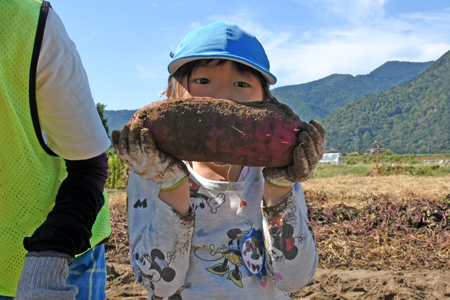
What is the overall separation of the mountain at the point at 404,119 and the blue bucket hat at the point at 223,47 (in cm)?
12563

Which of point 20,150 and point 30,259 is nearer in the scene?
point 30,259

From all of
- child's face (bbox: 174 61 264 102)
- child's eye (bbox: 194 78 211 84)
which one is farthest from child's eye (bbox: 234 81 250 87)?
child's eye (bbox: 194 78 211 84)

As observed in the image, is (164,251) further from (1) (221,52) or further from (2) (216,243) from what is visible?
(1) (221,52)

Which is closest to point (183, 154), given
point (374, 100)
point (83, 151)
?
point (83, 151)

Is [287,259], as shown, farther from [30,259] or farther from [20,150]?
[20,150]

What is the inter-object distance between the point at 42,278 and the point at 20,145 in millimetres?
410

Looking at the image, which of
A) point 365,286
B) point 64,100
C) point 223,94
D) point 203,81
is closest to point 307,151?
point 223,94

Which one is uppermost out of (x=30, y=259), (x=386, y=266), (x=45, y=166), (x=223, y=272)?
(x=45, y=166)

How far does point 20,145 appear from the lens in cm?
106

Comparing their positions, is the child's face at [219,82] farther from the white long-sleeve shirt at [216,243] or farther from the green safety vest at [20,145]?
the green safety vest at [20,145]

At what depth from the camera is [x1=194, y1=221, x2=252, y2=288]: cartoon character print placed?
1.32 m

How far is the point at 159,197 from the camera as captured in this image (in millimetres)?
1239

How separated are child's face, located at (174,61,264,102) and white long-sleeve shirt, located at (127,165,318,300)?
0.38 metres

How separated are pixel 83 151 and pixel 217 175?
0.60m
